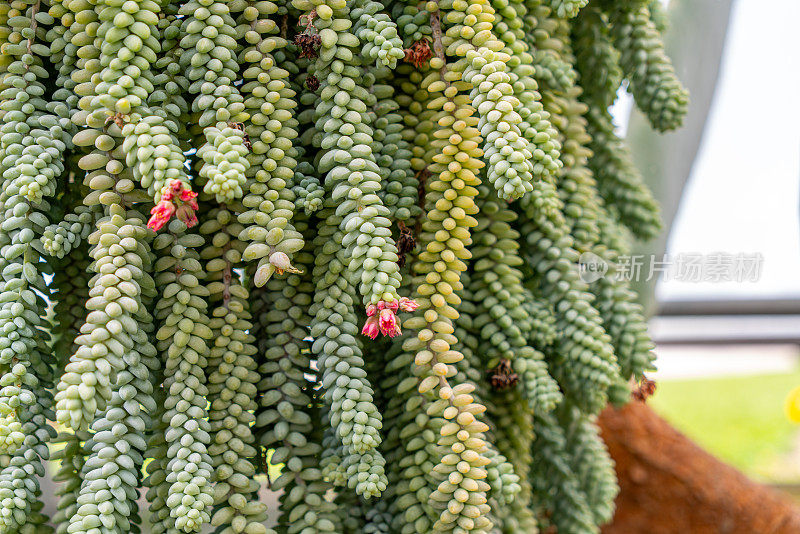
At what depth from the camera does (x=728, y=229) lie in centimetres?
176

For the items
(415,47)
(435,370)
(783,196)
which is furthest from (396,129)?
(783,196)

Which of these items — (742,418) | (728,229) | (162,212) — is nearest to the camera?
(162,212)

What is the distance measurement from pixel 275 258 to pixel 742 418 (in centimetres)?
240

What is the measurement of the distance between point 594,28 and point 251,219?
390 mm

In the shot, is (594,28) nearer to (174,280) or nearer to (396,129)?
(396,129)

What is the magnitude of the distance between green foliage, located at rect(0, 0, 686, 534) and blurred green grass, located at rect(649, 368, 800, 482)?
1.72 metres

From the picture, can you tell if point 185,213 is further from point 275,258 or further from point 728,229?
point 728,229

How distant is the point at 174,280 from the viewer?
48 centimetres

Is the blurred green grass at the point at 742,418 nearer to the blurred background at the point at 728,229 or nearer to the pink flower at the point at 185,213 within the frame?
the blurred background at the point at 728,229

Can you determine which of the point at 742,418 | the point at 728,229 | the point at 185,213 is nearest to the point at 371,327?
the point at 185,213

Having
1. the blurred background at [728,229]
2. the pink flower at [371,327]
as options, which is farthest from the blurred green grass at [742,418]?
the pink flower at [371,327]

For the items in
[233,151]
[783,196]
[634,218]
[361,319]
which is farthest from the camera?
[783,196]

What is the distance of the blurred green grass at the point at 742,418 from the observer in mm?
2156

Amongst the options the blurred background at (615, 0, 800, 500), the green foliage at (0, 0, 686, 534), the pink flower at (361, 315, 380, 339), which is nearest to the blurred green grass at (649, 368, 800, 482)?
the blurred background at (615, 0, 800, 500)
